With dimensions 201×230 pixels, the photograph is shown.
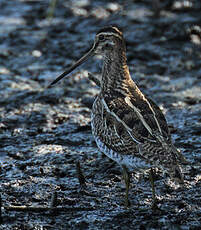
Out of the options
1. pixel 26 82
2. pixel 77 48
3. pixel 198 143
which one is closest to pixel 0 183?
pixel 198 143

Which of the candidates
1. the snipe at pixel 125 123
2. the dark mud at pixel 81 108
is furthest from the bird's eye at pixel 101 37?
the dark mud at pixel 81 108

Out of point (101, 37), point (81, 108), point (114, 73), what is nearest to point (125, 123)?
point (114, 73)

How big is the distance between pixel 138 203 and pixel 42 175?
1212 mm

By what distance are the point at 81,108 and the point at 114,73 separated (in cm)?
195

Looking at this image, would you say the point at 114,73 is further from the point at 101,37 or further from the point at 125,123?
the point at 125,123

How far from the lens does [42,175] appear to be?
6020 mm

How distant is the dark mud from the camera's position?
206 inches

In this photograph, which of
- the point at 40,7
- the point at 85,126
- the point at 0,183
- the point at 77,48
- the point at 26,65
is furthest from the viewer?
the point at 40,7

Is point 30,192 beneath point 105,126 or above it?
beneath

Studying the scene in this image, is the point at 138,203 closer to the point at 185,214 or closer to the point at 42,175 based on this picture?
the point at 185,214

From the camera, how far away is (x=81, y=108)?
307 inches

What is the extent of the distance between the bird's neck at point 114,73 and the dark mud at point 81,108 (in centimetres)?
94

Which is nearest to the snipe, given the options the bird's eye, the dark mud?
the bird's eye

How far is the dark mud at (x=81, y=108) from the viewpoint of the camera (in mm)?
5230
